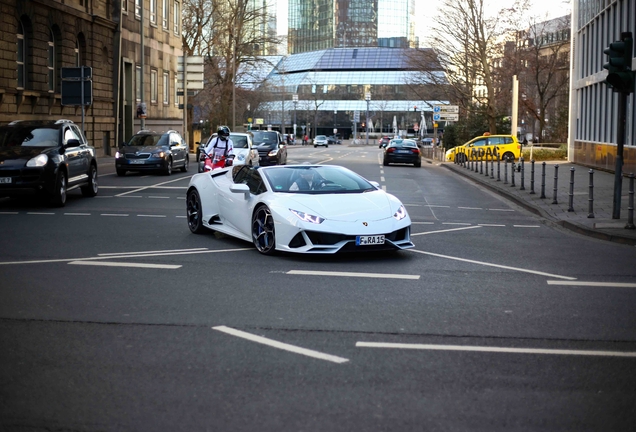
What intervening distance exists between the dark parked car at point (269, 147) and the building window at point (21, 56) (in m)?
9.73

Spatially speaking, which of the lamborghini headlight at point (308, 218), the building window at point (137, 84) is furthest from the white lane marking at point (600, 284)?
the building window at point (137, 84)

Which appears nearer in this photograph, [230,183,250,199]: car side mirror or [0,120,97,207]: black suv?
[230,183,250,199]: car side mirror

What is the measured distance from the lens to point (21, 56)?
3700 cm

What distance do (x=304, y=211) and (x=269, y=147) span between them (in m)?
27.8

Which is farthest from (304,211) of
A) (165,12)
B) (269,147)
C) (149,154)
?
(165,12)

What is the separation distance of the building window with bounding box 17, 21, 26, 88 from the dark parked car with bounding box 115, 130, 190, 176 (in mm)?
7457

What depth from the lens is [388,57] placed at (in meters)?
154

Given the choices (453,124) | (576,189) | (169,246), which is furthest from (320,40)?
(169,246)

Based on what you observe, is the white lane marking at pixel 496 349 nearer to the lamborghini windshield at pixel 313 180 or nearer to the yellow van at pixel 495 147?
the lamborghini windshield at pixel 313 180

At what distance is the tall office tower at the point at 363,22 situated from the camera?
576 ft

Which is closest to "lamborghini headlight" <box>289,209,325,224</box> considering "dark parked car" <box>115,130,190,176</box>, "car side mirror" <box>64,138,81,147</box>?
"car side mirror" <box>64,138,81,147</box>

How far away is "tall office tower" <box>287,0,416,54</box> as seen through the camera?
17550 cm

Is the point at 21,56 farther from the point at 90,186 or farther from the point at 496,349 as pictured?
the point at 496,349

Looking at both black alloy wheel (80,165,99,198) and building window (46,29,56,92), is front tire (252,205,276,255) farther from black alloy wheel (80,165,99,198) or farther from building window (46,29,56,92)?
building window (46,29,56,92)
